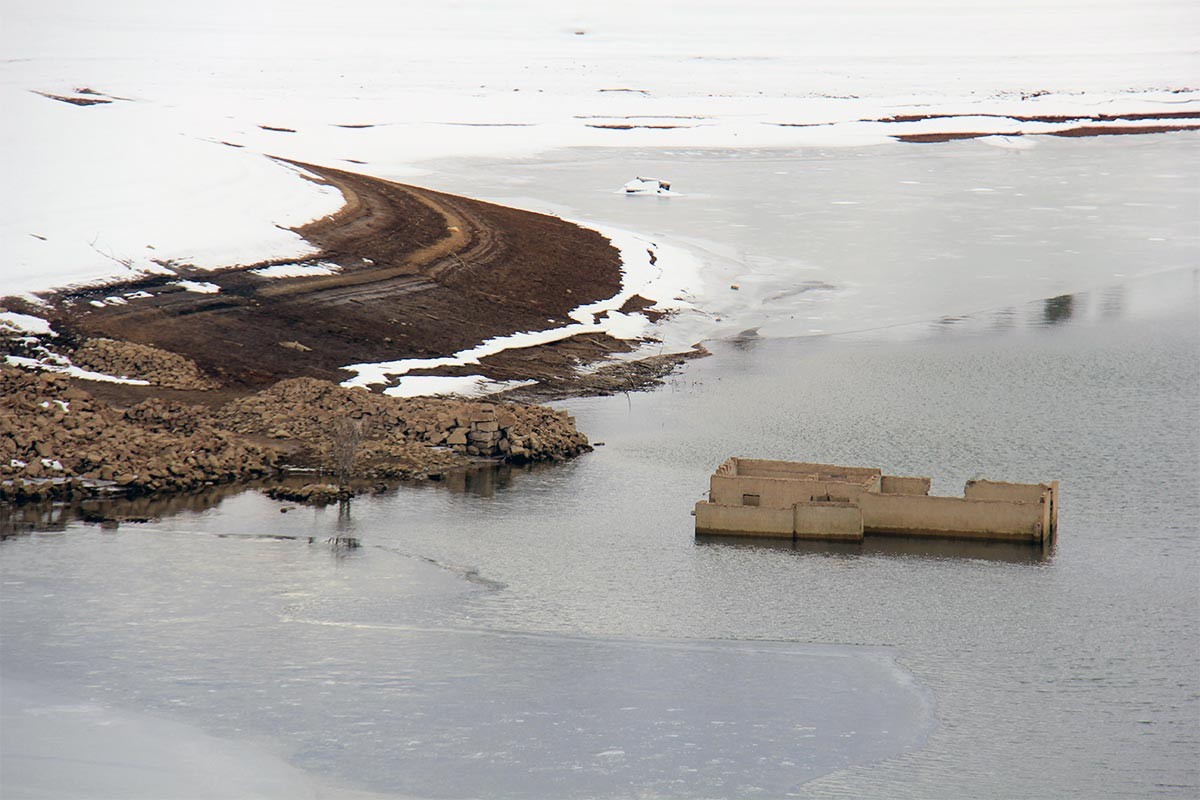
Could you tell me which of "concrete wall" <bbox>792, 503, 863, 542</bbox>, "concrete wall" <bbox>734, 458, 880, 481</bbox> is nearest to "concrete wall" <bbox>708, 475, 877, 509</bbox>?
"concrete wall" <bbox>792, 503, 863, 542</bbox>

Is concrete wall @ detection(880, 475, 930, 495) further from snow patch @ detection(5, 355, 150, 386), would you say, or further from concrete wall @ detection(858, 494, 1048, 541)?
snow patch @ detection(5, 355, 150, 386)

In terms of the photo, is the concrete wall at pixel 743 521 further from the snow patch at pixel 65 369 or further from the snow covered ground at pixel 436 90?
the snow patch at pixel 65 369

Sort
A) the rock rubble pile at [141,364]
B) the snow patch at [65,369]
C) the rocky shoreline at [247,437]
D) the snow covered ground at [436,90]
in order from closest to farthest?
1. the rocky shoreline at [247,437]
2. the snow patch at [65,369]
3. the rock rubble pile at [141,364]
4. the snow covered ground at [436,90]

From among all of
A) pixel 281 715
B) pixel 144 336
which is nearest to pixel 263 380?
pixel 144 336

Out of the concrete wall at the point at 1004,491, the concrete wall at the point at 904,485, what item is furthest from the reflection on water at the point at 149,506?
the concrete wall at the point at 1004,491

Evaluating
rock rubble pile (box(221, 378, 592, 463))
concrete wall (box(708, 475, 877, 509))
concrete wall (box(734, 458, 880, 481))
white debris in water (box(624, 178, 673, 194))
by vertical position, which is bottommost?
concrete wall (box(708, 475, 877, 509))

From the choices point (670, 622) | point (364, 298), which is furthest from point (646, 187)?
point (670, 622)

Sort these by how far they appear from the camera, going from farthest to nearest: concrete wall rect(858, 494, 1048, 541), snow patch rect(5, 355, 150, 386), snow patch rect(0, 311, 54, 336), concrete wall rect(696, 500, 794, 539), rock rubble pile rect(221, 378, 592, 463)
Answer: snow patch rect(0, 311, 54, 336) → snow patch rect(5, 355, 150, 386) → rock rubble pile rect(221, 378, 592, 463) → concrete wall rect(696, 500, 794, 539) → concrete wall rect(858, 494, 1048, 541)

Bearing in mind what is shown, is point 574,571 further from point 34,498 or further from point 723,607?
point 34,498
